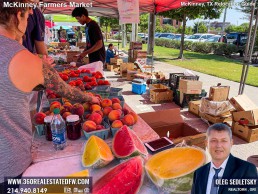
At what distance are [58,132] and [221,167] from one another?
1213 millimetres

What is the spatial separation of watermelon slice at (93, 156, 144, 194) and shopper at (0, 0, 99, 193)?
1.80 feet

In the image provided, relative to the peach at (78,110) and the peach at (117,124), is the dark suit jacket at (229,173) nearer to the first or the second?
the peach at (117,124)

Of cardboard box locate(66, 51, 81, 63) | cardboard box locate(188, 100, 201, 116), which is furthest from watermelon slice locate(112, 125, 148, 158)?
cardboard box locate(66, 51, 81, 63)

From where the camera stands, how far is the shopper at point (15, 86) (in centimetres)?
117

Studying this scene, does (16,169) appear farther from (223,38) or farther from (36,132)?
(223,38)

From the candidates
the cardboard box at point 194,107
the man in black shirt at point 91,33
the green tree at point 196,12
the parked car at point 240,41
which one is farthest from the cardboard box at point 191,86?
the parked car at point 240,41

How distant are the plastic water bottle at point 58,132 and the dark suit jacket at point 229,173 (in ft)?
3.49

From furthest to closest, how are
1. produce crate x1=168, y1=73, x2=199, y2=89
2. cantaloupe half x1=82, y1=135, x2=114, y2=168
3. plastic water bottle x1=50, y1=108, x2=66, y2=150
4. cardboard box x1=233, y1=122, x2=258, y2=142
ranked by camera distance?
produce crate x1=168, y1=73, x2=199, y2=89
cardboard box x1=233, y1=122, x2=258, y2=142
plastic water bottle x1=50, y1=108, x2=66, y2=150
cantaloupe half x1=82, y1=135, x2=114, y2=168

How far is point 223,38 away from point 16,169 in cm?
2470

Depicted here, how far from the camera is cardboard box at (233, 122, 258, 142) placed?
13.4 ft

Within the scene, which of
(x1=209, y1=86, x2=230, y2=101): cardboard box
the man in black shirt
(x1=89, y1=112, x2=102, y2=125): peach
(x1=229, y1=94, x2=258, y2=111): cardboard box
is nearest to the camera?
(x1=89, y1=112, x2=102, y2=125): peach

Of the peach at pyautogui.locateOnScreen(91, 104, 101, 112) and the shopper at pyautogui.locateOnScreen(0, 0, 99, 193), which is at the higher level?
the shopper at pyautogui.locateOnScreen(0, 0, 99, 193)

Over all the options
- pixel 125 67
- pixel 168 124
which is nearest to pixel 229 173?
pixel 168 124

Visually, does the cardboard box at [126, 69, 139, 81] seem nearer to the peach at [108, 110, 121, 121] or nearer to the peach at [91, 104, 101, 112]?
the peach at [91, 104, 101, 112]
